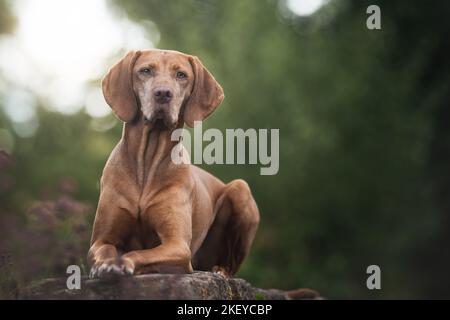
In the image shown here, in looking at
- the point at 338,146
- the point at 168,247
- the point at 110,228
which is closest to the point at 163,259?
the point at 168,247

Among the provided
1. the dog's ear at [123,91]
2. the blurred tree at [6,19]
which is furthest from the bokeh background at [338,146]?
the dog's ear at [123,91]

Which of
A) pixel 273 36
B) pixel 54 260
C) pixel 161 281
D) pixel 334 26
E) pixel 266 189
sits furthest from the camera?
pixel 334 26

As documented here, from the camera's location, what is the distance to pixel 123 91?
23.7 ft

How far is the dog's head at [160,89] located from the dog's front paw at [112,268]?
1272 mm

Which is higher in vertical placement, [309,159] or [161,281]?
[309,159]

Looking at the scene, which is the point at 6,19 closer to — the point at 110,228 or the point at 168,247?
the point at 110,228

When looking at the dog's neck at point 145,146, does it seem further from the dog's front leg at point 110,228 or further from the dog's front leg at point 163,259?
the dog's front leg at point 163,259

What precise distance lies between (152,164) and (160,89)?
2.41 feet

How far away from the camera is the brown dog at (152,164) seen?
6953 mm

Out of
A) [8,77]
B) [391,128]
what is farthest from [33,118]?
[391,128]

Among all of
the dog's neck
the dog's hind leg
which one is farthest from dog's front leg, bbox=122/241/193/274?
the dog's hind leg

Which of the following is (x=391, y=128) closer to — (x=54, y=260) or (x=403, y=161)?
(x=403, y=161)

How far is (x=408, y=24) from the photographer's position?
1025 inches

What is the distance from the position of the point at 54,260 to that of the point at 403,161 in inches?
729
